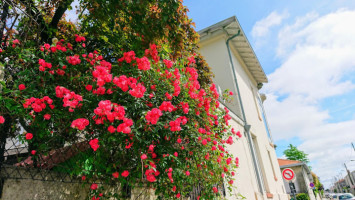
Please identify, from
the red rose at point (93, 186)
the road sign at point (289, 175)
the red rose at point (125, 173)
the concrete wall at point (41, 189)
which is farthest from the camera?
the road sign at point (289, 175)

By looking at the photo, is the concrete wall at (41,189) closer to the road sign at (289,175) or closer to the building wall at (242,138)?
the building wall at (242,138)

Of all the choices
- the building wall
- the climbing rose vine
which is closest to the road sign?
the building wall

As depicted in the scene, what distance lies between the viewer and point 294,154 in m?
29.2

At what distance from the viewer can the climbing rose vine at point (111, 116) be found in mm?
2065

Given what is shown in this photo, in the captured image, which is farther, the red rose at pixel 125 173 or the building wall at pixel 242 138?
the building wall at pixel 242 138

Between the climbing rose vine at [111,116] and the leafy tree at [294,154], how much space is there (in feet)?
102

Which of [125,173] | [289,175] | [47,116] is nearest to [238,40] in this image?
[289,175]

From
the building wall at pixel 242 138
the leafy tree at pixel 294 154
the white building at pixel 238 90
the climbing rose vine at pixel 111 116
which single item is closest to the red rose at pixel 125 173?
the climbing rose vine at pixel 111 116

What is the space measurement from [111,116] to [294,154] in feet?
108

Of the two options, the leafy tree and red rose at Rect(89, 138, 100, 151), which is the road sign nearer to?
red rose at Rect(89, 138, 100, 151)

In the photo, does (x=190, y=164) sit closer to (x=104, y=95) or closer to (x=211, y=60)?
(x=104, y=95)

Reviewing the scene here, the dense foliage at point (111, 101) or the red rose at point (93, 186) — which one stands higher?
the dense foliage at point (111, 101)

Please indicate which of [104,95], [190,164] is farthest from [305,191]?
[104,95]

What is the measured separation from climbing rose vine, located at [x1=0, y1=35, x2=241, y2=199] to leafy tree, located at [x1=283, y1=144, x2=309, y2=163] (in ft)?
102
